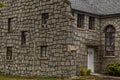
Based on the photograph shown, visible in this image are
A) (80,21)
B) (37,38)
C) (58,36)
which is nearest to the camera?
(58,36)

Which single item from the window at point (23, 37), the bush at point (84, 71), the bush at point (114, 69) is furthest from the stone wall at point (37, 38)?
the bush at point (114, 69)

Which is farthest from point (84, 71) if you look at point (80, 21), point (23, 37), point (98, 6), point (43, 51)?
point (98, 6)

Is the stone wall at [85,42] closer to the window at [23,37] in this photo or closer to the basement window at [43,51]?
the basement window at [43,51]

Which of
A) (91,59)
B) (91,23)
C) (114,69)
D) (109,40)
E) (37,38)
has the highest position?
(91,23)

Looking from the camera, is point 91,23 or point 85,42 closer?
point 85,42

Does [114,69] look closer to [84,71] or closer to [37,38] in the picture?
[84,71]

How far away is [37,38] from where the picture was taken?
106 ft

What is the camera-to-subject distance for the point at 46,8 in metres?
31.8

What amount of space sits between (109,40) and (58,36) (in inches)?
239

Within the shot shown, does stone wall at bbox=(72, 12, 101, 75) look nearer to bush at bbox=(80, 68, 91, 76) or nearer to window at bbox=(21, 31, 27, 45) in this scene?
bush at bbox=(80, 68, 91, 76)

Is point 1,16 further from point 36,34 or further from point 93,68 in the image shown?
point 93,68

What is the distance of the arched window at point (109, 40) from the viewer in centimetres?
3338

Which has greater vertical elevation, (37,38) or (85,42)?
(37,38)

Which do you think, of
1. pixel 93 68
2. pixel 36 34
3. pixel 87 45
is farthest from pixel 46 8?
pixel 93 68
